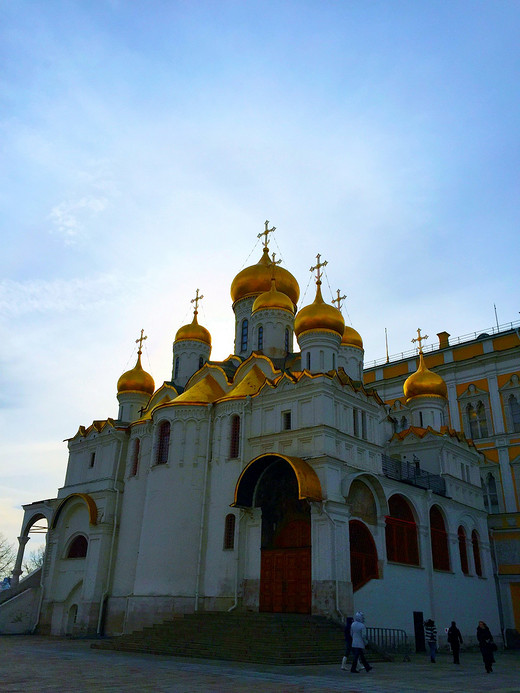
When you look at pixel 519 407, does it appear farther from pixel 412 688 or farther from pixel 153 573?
pixel 412 688

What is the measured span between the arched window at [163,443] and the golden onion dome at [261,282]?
27.8 feet

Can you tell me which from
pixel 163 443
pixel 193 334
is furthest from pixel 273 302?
pixel 163 443

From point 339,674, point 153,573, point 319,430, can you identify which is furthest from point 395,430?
point 339,674

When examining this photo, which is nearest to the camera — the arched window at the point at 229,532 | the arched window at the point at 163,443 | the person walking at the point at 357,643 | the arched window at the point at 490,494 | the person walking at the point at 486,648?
the person walking at the point at 357,643

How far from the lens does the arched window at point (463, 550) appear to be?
939 inches

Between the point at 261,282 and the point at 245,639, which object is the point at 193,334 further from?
the point at 245,639

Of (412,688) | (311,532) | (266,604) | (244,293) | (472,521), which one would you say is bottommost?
(412,688)

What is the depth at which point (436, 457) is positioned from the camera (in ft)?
80.7

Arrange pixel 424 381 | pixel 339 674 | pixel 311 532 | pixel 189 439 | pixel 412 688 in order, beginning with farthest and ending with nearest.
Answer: pixel 424 381
pixel 189 439
pixel 311 532
pixel 339 674
pixel 412 688

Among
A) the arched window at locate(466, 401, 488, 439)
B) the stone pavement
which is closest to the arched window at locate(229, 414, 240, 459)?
the stone pavement

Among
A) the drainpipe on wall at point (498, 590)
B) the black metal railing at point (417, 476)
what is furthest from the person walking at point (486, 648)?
the drainpipe on wall at point (498, 590)

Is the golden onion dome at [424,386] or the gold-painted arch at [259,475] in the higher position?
the golden onion dome at [424,386]

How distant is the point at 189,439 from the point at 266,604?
6333 mm

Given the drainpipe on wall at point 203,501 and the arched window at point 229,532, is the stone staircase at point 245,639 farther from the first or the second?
the arched window at point 229,532
